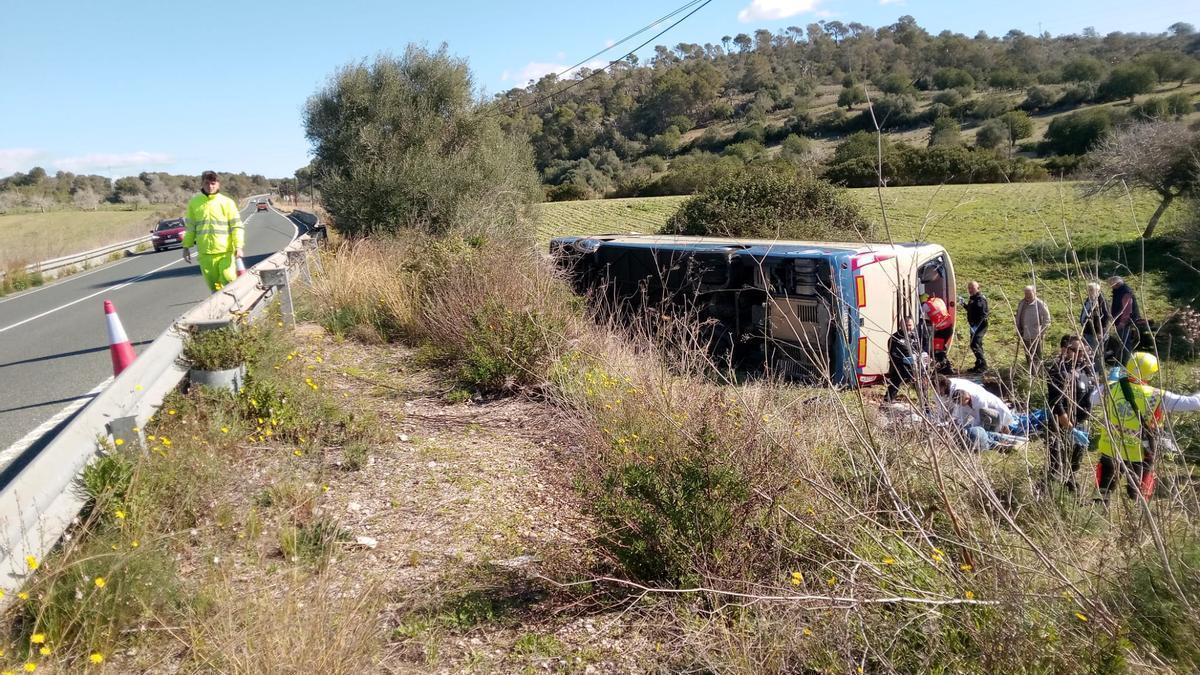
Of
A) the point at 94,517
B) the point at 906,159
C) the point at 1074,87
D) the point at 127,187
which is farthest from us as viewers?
the point at 127,187

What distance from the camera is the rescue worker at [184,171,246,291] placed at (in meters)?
6.89

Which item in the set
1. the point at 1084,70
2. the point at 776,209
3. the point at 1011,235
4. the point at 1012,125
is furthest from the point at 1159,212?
the point at 1012,125

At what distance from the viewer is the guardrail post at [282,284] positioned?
7555mm

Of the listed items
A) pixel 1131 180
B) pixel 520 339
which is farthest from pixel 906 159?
pixel 520 339

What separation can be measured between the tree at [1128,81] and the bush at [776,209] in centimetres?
1377

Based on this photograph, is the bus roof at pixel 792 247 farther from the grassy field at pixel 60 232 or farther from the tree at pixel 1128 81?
the tree at pixel 1128 81

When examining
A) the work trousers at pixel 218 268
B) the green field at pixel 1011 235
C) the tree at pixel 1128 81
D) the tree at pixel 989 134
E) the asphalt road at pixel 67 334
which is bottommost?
the green field at pixel 1011 235

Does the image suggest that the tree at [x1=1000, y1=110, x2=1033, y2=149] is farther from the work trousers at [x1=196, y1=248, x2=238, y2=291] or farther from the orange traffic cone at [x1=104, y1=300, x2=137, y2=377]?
the orange traffic cone at [x1=104, y1=300, x2=137, y2=377]

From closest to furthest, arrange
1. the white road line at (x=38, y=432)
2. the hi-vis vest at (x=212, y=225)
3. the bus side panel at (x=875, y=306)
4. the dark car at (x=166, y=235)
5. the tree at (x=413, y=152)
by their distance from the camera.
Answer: the white road line at (x=38, y=432) < the hi-vis vest at (x=212, y=225) < the bus side panel at (x=875, y=306) < the tree at (x=413, y=152) < the dark car at (x=166, y=235)

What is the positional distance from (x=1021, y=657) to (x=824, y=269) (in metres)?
6.95

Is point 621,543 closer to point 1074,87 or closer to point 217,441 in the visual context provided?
point 217,441

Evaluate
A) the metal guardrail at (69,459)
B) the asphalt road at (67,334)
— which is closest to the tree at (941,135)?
the metal guardrail at (69,459)

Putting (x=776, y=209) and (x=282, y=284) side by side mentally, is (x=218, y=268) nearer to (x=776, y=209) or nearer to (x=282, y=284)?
(x=282, y=284)

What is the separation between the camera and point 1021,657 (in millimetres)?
2287
